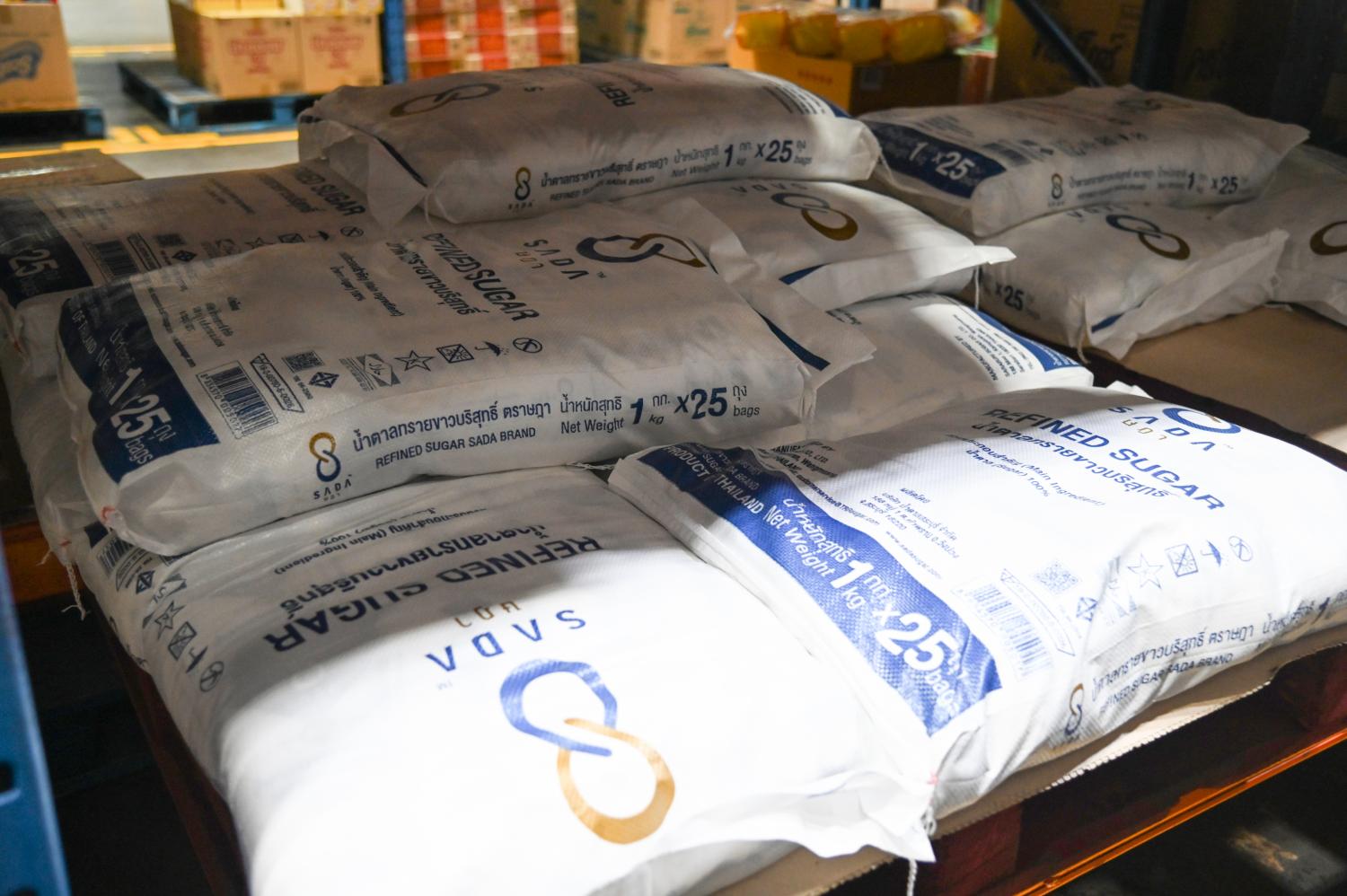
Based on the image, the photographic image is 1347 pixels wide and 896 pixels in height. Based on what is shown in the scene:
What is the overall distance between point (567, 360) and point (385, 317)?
25cm

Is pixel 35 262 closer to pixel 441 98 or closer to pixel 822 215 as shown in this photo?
pixel 441 98

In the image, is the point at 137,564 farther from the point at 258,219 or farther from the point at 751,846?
the point at 258,219

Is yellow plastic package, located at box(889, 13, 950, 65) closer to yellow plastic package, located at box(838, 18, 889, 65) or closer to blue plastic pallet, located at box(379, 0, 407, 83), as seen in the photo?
yellow plastic package, located at box(838, 18, 889, 65)

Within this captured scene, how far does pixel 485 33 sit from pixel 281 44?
41.0 inches

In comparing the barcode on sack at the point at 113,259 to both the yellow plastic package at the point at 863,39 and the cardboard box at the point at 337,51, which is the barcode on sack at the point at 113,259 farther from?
the cardboard box at the point at 337,51

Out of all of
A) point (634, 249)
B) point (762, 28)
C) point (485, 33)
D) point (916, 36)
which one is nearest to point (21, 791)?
point (634, 249)

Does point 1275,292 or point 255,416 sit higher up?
point 255,416

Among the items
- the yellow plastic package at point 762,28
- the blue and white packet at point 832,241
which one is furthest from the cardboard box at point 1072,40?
the blue and white packet at point 832,241

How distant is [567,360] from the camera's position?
154 cm

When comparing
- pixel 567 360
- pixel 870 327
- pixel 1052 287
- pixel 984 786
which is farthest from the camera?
pixel 1052 287

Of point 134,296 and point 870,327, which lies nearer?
point 134,296

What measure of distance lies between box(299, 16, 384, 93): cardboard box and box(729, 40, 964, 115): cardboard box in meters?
2.08

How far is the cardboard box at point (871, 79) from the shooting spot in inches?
188

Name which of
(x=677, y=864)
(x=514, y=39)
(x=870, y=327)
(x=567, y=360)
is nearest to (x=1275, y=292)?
(x=870, y=327)
